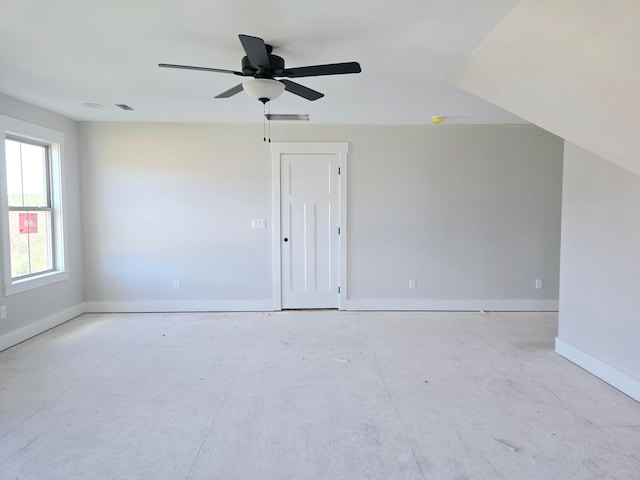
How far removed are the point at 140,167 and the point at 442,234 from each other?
13.1ft

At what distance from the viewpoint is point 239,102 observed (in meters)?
3.55

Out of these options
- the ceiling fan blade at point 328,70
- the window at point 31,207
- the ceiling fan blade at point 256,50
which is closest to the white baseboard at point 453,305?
the ceiling fan blade at point 328,70

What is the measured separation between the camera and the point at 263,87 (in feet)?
7.41

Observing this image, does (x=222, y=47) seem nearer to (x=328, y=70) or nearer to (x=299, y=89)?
(x=299, y=89)

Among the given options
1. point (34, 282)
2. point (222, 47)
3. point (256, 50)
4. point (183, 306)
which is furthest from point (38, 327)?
point (256, 50)

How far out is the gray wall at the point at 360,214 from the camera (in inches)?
177

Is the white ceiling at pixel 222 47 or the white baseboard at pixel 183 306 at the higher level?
the white ceiling at pixel 222 47

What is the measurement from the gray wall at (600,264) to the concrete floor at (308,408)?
0.90 ft

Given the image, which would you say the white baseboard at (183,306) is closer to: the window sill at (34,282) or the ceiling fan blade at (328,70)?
the window sill at (34,282)

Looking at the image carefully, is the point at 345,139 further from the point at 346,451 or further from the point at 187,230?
the point at 346,451

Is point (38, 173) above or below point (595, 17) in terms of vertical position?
below

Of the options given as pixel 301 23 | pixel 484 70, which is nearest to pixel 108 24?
pixel 301 23

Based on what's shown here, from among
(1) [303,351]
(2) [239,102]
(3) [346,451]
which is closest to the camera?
(3) [346,451]

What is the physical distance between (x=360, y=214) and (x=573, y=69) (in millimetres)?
2871
